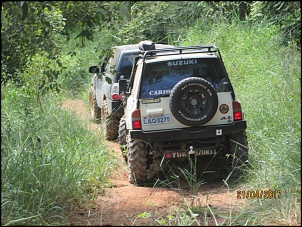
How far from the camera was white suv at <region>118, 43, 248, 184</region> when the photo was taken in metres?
8.08

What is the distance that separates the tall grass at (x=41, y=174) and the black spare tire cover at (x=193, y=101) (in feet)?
4.61

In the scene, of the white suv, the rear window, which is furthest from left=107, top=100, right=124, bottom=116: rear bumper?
the rear window

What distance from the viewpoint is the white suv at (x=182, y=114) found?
8078 mm

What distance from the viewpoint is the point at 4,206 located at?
603cm

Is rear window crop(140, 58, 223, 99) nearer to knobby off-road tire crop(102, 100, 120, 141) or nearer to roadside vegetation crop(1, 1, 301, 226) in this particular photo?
roadside vegetation crop(1, 1, 301, 226)

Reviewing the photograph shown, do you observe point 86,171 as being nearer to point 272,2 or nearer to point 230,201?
point 230,201

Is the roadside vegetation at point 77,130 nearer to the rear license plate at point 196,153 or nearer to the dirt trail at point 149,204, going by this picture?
the dirt trail at point 149,204

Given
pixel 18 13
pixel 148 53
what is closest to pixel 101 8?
pixel 18 13

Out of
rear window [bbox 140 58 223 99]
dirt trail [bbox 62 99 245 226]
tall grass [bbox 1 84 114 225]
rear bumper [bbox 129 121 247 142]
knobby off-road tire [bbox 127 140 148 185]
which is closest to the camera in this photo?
tall grass [bbox 1 84 114 225]

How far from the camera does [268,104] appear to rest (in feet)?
31.9
